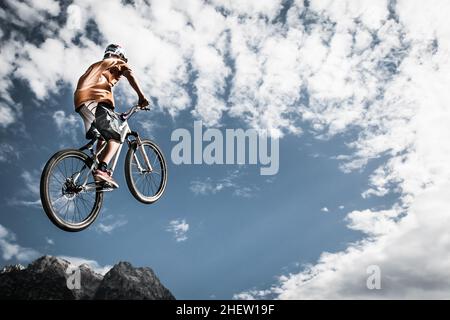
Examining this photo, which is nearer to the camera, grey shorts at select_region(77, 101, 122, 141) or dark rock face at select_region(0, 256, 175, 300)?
grey shorts at select_region(77, 101, 122, 141)

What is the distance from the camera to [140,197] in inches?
409

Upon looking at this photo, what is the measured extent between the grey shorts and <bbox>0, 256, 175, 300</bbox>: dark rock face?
30.6m

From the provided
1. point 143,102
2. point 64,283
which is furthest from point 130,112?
point 64,283

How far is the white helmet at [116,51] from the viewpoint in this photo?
9.09 meters

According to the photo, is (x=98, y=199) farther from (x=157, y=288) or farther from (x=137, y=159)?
(x=157, y=288)

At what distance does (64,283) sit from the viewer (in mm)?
37719

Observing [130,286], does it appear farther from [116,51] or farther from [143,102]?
[116,51]

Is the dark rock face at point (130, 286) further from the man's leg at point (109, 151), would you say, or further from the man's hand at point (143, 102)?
the man's leg at point (109, 151)

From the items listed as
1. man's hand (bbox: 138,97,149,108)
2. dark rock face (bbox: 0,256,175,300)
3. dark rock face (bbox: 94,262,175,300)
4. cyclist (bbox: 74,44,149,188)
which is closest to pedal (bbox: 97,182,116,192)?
cyclist (bbox: 74,44,149,188)

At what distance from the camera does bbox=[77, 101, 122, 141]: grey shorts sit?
8.63 m

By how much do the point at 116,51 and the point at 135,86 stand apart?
0.98 m

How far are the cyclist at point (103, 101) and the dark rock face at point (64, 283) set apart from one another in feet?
99.6

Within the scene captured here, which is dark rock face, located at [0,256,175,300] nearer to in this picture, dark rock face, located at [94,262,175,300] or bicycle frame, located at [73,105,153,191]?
dark rock face, located at [94,262,175,300]
